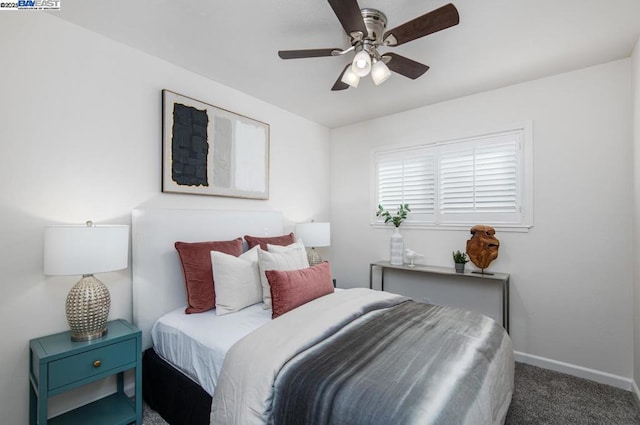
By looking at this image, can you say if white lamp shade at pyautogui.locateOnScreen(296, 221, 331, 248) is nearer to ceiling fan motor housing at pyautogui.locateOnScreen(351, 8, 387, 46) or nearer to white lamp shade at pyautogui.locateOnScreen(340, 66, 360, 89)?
white lamp shade at pyautogui.locateOnScreen(340, 66, 360, 89)

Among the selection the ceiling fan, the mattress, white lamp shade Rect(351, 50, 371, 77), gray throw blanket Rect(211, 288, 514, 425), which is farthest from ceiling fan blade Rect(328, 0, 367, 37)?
the mattress

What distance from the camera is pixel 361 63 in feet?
5.88

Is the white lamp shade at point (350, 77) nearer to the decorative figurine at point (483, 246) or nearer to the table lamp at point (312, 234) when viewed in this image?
the table lamp at point (312, 234)

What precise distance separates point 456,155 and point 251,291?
8.07 feet

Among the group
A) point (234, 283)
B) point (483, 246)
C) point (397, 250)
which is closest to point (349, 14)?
point (234, 283)

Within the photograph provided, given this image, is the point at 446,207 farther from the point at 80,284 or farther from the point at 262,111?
the point at 80,284

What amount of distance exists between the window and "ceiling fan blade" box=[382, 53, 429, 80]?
4.51 ft

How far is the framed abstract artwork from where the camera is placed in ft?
7.92

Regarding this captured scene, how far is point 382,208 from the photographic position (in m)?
3.59

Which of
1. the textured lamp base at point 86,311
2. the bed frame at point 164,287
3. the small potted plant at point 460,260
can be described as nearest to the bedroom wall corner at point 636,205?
the small potted plant at point 460,260

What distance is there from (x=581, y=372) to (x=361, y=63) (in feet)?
9.90

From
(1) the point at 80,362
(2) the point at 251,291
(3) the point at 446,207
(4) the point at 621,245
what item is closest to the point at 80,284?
(1) the point at 80,362

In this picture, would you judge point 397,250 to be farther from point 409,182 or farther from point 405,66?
point 405,66

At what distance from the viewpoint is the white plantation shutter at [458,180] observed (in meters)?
2.84
